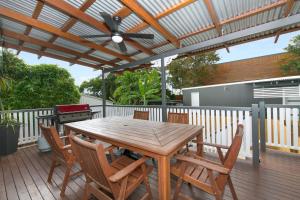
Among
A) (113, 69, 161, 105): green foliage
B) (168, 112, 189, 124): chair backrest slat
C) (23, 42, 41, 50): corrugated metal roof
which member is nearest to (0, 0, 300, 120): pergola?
(23, 42, 41, 50): corrugated metal roof

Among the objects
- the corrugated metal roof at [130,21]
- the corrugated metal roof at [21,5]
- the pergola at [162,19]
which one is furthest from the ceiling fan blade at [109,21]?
the corrugated metal roof at [21,5]

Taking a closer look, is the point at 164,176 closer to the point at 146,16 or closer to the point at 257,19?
the point at 146,16

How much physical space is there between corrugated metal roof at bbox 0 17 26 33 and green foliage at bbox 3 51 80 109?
91.6 inches

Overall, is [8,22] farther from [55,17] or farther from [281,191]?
[281,191]

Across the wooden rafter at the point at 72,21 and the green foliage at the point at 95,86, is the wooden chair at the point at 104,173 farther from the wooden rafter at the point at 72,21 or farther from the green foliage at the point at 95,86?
the green foliage at the point at 95,86

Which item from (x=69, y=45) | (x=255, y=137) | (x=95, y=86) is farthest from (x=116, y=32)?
(x=95, y=86)

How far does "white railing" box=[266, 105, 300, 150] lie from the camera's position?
347 centimetres

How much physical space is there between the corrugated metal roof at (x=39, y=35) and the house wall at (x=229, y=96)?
A: 11.3 meters

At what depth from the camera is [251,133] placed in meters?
3.44

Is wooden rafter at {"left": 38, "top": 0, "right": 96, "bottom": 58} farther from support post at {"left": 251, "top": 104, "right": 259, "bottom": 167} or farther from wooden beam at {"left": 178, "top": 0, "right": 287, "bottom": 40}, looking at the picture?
support post at {"left": 251, "top": 104, "right": 259, "bottom": 167}

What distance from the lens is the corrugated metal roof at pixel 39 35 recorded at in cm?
430

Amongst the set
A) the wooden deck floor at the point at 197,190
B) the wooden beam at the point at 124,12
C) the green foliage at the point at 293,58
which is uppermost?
the green foliage at the point at 293,58

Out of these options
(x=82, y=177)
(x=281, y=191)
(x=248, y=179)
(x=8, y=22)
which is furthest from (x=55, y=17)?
(x=281, y=191)

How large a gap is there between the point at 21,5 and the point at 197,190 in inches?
188
